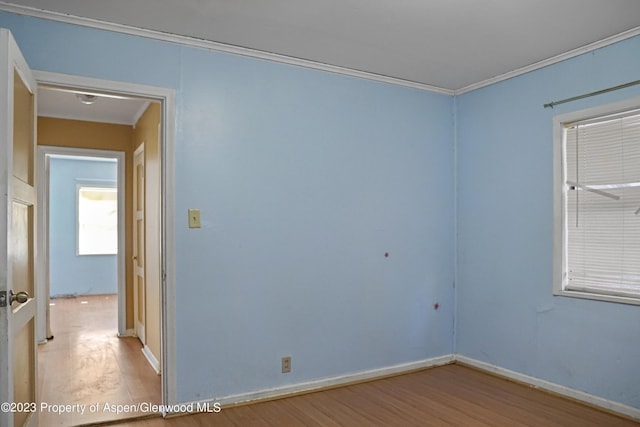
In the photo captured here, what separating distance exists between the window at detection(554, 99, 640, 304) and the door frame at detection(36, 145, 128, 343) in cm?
443

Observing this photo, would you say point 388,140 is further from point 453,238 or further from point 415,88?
point 453,238

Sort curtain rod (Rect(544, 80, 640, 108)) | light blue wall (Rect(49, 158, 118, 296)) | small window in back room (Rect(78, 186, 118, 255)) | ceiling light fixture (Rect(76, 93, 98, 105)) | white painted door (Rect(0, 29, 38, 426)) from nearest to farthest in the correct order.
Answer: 1. white painted door (Rect(0, 29, 38, 426))
2. curtain rod (Rect(544, 80, 640, 108))
3. ceiling light fixture (Rect(76, 93, 98, 105))
4. light blue wall (Rect(49, 158, 118, 296))
5. small window in back room (Rect(78, 186, 118, 255))

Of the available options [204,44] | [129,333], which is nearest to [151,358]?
[129,333]

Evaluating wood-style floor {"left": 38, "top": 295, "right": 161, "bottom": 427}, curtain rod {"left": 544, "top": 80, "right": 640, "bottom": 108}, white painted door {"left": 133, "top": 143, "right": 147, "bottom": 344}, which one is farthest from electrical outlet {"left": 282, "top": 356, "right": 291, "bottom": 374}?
curtain rod {"left": 544, "top": 80, "right": 640, "bottom": 108}

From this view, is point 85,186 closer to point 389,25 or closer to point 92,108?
point 92,108

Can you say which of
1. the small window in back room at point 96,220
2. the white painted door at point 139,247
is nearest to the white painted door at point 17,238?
the white painted door at point 139,247

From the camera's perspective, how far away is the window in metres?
3.01

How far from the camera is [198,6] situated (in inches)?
102

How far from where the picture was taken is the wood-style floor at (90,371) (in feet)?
10.6

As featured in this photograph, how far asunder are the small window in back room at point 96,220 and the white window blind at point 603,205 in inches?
312

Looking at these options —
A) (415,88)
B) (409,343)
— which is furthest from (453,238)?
(415,88)

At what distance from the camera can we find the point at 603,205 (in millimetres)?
3170

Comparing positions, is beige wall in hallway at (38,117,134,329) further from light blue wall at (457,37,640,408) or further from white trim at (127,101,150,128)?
light blue wall at (457,37,640,408)

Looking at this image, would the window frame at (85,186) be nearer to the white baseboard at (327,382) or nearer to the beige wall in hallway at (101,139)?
the beige wall in hallway at (101,139)
